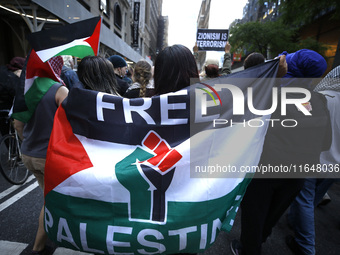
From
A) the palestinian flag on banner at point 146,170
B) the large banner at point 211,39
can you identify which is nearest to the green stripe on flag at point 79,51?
the palestinian flag on banner at point 146,170

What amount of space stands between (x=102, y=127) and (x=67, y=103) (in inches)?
13.7

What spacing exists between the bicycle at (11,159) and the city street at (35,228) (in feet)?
0.58

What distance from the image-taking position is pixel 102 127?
1467 mm

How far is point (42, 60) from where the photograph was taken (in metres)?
1.69

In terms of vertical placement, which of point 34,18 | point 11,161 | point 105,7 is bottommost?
point 11,161

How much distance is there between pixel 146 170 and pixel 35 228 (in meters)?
1.99

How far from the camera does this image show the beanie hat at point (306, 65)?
5.62 ft

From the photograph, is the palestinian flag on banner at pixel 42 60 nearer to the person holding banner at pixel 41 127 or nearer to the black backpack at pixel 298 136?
the person holding banner at pixel 41 127

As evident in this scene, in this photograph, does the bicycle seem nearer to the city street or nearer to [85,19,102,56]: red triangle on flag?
the city street

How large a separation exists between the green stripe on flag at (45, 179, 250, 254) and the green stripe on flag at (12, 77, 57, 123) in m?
0.87

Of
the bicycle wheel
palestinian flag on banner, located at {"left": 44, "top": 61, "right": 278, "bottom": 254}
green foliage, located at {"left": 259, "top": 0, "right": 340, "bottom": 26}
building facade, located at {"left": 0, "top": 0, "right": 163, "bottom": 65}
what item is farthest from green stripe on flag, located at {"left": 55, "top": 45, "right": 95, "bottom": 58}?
green foliage, located at {"left": 259, "top": 0, "right": 340, "bottom": 26}

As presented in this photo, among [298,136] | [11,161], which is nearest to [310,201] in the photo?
[298,136]

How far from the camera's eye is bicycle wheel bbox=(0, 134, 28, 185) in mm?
3320

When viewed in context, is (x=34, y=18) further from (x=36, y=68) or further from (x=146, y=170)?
(x=146, y=170)
